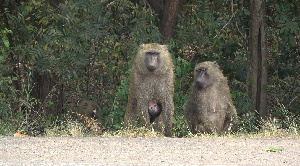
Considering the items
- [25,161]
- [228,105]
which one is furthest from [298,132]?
[25,161]

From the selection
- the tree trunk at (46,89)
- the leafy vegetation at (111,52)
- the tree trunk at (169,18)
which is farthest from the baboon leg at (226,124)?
the tree trunk at (46,89)

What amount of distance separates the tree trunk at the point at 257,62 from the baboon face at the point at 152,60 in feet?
8.55

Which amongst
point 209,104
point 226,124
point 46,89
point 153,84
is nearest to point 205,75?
point 209,104

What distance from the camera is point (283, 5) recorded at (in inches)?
486

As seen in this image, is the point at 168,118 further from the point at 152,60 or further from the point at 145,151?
the point at 145,151

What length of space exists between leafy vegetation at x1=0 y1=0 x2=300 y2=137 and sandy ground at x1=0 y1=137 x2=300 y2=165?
2.93m

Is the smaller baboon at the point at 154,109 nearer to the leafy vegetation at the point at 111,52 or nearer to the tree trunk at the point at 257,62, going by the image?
the leafy vegetation at the point at 111,52

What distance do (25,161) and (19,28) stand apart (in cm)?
701

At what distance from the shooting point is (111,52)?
42.1ft

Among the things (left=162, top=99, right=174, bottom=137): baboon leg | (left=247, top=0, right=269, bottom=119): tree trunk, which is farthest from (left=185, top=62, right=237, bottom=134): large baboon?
(left=247, top=0, right=269, bottom=119): tree trunk

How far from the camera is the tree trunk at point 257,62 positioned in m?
11.9

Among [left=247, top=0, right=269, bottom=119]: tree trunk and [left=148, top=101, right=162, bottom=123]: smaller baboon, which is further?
[left=247, top=0, right=269, bottom=119]: tree trunk

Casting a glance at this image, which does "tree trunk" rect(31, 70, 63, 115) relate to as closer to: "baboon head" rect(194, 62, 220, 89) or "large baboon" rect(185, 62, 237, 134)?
"large baboon" rect(185, 62, 237, 134)

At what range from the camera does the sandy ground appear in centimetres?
643
